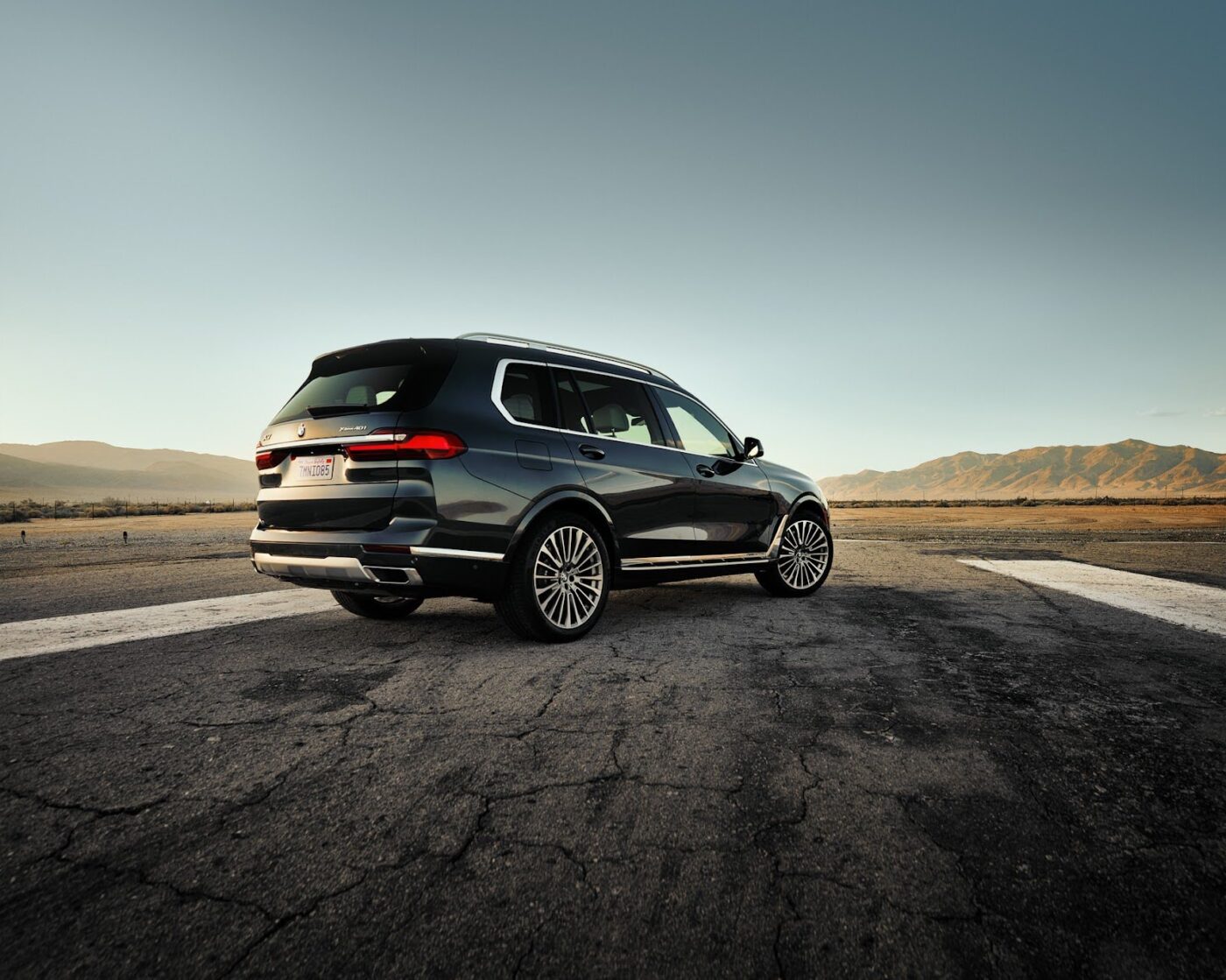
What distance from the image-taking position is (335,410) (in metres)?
4.08

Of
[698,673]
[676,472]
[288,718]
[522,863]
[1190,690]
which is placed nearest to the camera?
[522,863]

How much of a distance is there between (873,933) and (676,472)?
4052 mm

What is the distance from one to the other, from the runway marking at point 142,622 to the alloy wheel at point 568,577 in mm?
2273

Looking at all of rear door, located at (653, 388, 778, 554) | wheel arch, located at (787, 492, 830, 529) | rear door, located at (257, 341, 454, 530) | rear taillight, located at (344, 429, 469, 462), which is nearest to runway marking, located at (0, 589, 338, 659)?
rear door, located at (257, 341, 454, 530)

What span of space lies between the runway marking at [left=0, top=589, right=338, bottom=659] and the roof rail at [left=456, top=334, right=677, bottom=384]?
2690mm

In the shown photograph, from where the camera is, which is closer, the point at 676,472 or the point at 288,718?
the point at 288,718

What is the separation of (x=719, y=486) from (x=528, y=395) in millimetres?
2073

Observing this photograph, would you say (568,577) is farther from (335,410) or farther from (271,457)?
(271,457)

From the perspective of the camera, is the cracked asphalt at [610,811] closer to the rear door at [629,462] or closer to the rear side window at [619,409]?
the rear door at [629,462]

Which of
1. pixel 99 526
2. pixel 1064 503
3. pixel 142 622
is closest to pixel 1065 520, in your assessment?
pixel 142 622

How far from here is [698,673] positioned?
11.9 ft

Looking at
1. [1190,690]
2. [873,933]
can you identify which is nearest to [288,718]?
[873,933]

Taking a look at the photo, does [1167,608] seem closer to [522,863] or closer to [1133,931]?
[1133,931]

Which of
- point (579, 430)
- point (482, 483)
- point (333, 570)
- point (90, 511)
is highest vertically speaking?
point (579, 430)
